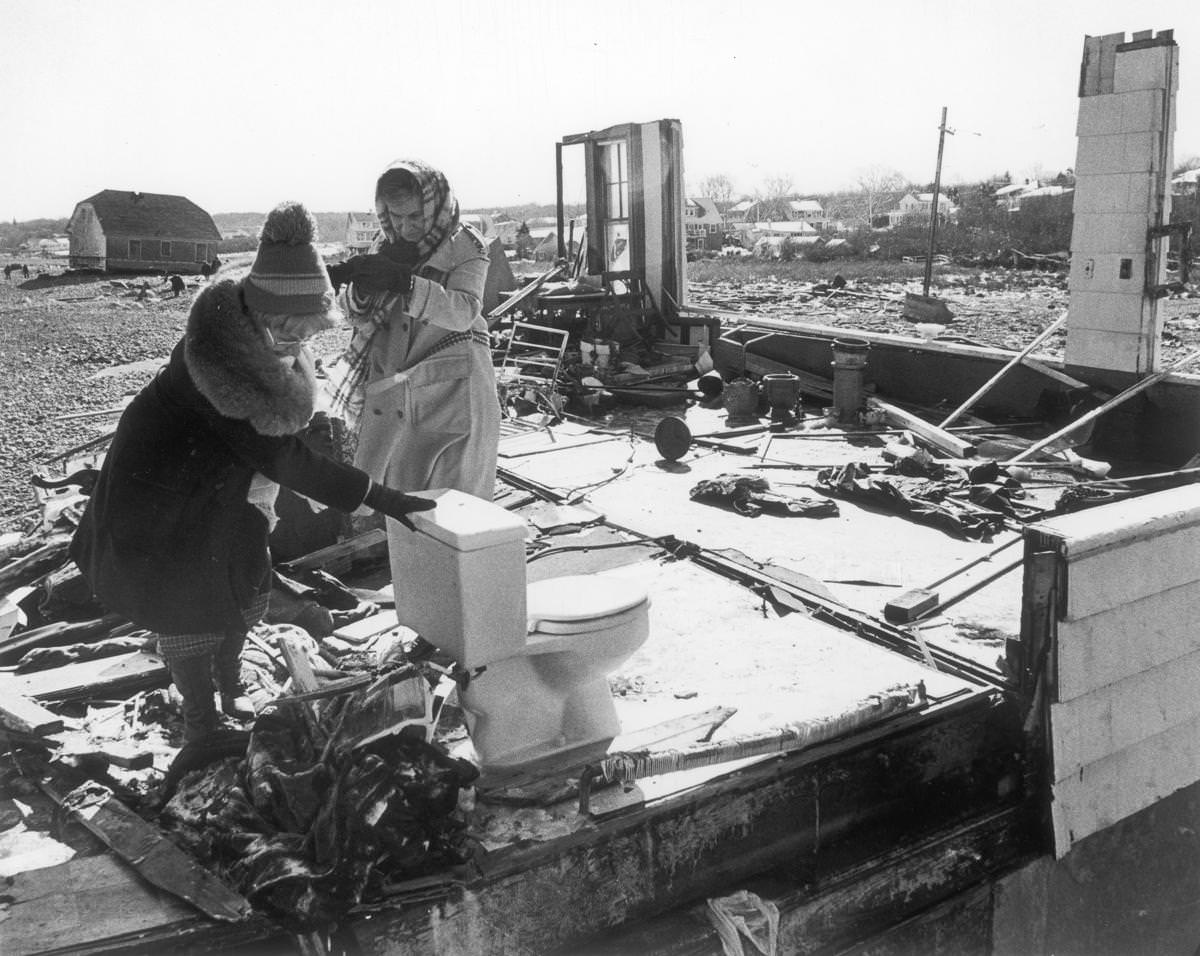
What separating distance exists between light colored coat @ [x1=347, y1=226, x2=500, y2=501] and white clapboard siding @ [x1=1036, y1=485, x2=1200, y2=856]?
2267 mm

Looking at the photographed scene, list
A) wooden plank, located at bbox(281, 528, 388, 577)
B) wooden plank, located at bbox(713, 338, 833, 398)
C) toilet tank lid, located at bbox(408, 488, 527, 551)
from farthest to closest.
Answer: wooden plank, located at bbox(713, 338, 833, 398), wooden plank, located at bbox(281, 528, 388, 577), toilet tank lid, located at bbox(408, 488, 527, 551)

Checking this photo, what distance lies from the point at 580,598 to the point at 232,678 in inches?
49.1

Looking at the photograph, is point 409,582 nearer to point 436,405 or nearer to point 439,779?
point 439,779

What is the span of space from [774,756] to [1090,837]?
5.18 ft

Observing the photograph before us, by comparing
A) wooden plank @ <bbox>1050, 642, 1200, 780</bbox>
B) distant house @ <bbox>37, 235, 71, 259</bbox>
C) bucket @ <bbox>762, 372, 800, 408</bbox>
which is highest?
distant house @ <bbox>37, 235, 71, 259</bbox>

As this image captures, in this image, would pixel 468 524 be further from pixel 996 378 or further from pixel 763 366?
pixel 763 366

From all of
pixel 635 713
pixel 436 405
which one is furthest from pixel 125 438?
pixel 635 713

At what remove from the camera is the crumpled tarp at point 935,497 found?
5.79 meters

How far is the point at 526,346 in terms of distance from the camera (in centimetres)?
1134

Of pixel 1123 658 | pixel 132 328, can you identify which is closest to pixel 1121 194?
pixel 1123 658

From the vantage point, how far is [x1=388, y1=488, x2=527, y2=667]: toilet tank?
2957 mm

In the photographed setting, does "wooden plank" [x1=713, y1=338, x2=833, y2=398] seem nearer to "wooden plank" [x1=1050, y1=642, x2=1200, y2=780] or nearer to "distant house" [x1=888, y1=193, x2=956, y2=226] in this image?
"wooden plank" [x1=1050, y1=642, x2=1200, y2=780]

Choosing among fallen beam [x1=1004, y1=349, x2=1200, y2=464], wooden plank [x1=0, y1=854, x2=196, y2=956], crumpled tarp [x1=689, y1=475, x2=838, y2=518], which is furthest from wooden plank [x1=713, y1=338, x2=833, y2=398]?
wooden plank [x1=0, y1=854, x2=196, y2=956]

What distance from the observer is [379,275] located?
3.97 meters
